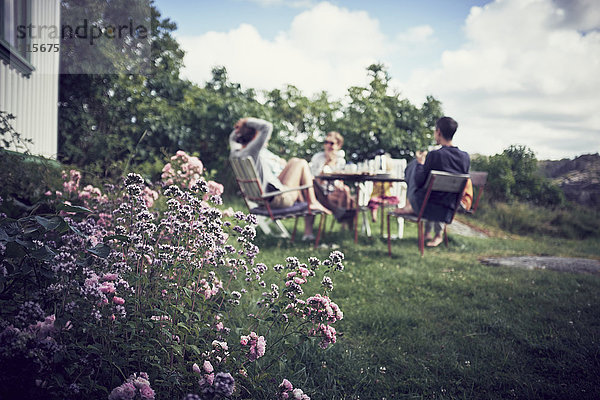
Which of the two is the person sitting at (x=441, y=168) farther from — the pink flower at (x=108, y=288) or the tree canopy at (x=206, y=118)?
the pink flower at (x=108, y=288)

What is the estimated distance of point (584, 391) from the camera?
1.88 m

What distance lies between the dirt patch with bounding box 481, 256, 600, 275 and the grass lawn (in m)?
0.34

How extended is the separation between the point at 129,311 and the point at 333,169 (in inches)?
206

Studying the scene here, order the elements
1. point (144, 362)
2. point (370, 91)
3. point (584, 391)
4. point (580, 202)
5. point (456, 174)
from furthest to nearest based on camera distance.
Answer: point (580, 202) < point (370, 91) < point (456, 174) < point (584, 391) < point (144, 362)

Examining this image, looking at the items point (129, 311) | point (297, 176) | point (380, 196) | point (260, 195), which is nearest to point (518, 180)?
point (380, 196)

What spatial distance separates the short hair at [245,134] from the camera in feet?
18.8

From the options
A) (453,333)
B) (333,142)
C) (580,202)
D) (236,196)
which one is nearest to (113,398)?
(453,333)

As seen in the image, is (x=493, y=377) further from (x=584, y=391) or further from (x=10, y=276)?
(x=10, y=276)

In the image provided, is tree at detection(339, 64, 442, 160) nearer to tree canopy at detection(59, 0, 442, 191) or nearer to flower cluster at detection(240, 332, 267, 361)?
tree canopy at detection(59, 0, 442, 191)

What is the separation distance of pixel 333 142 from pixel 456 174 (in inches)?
107

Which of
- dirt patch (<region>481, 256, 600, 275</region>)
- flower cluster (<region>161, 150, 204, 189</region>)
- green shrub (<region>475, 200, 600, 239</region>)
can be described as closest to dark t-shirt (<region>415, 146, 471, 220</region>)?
dirt patch (<region>481, 256, 600, 275</region>)

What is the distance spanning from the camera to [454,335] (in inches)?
102

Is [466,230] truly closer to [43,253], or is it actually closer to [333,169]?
[333,169]

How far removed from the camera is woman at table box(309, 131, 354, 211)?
616 cm
